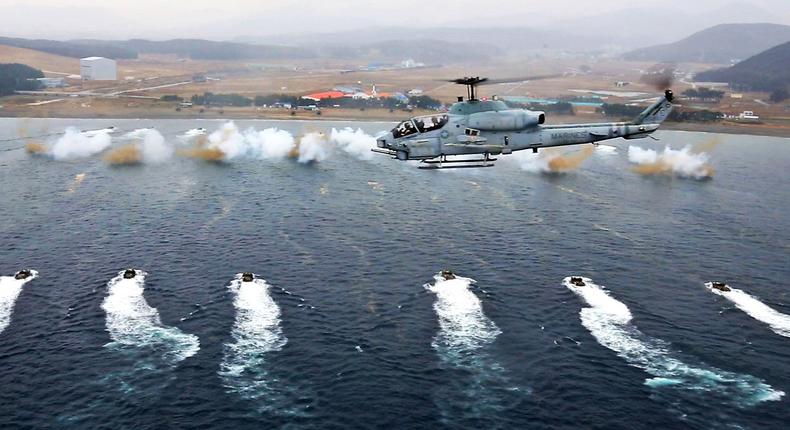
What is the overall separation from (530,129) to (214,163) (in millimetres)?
114004

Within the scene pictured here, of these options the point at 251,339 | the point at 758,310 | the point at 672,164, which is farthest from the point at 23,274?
the point at 672,164

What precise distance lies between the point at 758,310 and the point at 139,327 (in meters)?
78.4

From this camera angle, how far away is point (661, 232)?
403ft

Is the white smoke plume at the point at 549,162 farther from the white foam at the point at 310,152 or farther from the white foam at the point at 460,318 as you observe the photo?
the white foam at the point at 460,318

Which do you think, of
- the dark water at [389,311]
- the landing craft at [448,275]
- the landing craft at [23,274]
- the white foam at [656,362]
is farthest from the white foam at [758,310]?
the landing craft at [23,274]

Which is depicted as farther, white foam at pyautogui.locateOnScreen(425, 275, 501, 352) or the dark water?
white foam at pyautogui.locateOnScreen(425, 275, 501, 352)

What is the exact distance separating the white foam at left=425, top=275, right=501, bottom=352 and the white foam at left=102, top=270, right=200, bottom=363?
94.0 ft

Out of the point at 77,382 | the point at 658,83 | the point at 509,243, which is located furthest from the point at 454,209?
the point at 77,382

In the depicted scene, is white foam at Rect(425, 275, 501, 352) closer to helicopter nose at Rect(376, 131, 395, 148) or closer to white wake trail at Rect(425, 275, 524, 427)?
white wake trail at Rect(425, 275, 524, 427)

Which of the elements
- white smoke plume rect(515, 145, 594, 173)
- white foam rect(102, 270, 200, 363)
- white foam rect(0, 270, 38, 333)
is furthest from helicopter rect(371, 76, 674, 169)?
white smoke plume rect(515, 145, 594, 173)

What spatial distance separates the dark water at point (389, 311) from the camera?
64.7 metres

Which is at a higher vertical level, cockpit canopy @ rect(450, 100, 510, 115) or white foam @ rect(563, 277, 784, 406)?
cockpit canopy @ rect(450, 100, 510, 115)

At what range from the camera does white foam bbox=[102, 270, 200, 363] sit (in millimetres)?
74562

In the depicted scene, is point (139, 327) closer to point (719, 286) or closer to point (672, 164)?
point (719, 286)
